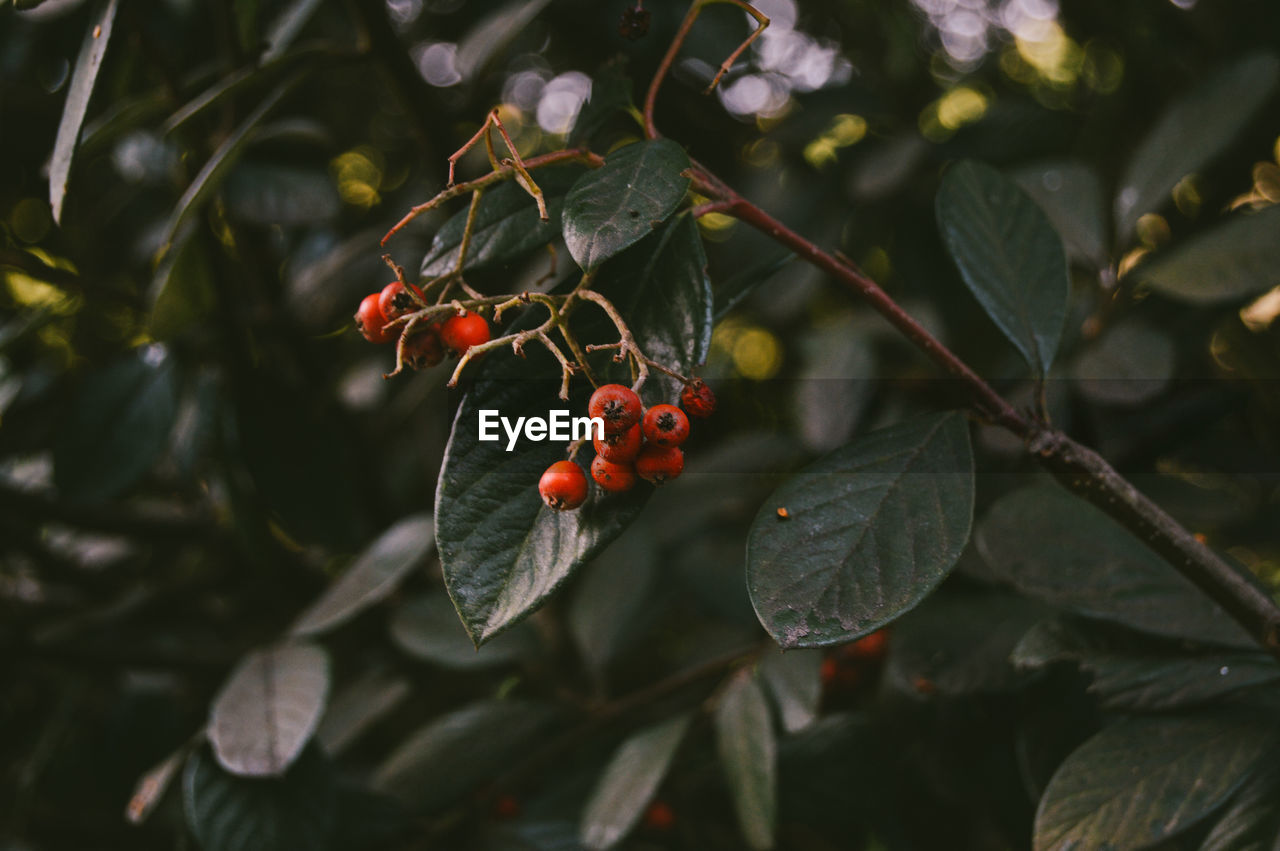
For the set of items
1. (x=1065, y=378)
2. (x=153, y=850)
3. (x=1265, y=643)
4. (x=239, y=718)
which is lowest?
(x=153, y=850)

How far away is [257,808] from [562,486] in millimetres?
748

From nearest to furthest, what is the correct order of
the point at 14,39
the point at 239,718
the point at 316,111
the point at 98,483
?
the point at 239,718 < the point at 98,483 < the point at 14,39 < the point at 316,111

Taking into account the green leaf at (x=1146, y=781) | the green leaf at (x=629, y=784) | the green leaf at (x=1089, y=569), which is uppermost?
the green leaf at (x=1089, y=569)

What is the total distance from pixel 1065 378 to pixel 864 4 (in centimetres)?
137

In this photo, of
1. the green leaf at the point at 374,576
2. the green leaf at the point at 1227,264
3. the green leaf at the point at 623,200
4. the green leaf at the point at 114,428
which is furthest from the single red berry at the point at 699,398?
the green leaf at the point at 114,428

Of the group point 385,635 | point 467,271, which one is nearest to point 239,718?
point 385,635

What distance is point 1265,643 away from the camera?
2.16ft

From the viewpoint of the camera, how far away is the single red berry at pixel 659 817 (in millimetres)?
1287

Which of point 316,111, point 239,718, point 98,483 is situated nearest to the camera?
point 239,718

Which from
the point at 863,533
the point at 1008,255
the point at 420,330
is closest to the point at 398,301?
the point at 420,330

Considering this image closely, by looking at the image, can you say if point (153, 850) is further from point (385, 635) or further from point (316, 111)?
point (316, 111)

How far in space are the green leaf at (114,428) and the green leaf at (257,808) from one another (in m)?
0.55

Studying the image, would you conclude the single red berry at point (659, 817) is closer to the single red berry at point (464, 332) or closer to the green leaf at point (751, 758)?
the green leaf at point (751, 758)

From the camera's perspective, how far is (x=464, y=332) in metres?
0.65
